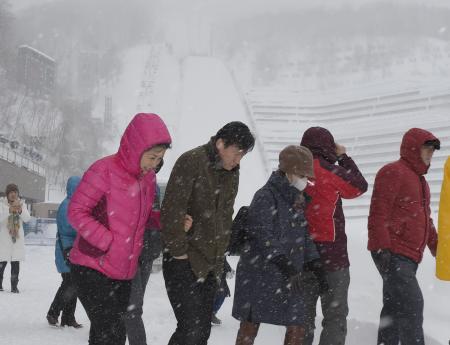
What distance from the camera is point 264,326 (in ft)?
19.0

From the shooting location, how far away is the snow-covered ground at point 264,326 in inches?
188

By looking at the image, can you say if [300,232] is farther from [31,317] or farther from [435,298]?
[31,317]

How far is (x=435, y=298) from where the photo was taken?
4805mm

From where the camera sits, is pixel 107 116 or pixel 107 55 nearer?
pixel 107 116

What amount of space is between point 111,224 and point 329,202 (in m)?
1.52

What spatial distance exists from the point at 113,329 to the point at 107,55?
6139cm

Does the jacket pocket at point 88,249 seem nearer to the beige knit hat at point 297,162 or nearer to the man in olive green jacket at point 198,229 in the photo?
the man in olive green jacket at point 198,229

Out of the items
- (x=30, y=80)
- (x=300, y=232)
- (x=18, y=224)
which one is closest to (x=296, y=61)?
(x=30, y=80)

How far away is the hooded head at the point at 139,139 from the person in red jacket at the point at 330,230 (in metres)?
1.24

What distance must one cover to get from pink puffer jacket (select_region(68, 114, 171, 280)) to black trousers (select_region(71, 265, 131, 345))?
42mm

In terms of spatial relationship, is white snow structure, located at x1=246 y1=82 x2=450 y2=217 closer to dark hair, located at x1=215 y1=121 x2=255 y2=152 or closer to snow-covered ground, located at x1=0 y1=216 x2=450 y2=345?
snow-covered ground, located at x1=0 y1=216 x2=450 y2=345

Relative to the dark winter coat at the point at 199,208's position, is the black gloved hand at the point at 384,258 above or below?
below

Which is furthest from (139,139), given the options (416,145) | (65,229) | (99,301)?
(65,229)

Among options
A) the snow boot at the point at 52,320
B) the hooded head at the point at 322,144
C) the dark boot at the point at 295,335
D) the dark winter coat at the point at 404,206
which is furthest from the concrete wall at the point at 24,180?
the dark boot at the point at 295,335
